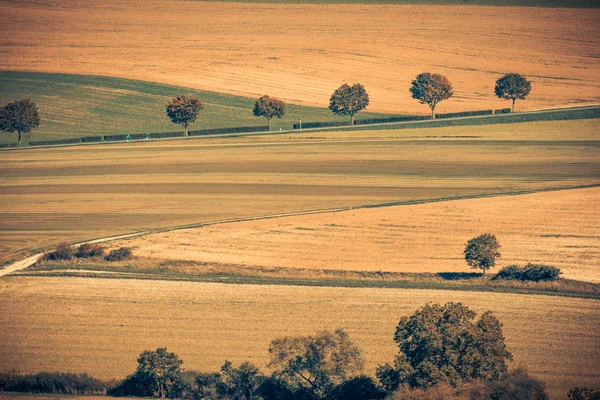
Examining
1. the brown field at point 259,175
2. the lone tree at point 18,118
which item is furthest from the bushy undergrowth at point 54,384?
the lone tree at point 18,118

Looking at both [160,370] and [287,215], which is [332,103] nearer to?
[287,215]

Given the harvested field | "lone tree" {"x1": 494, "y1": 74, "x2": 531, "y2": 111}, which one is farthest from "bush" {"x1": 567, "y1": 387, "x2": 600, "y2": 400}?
"lone tree" {"x1": 494, "y1": 74, "x2": 531, "y2": 111}

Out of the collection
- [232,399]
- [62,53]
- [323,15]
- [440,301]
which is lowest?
[232,399]

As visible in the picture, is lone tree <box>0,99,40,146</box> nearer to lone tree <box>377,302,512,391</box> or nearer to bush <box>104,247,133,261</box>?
bush <box>104,247,133,261</box>

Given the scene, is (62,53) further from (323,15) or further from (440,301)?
(440,301)

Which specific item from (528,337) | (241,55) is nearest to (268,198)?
(528,337)
